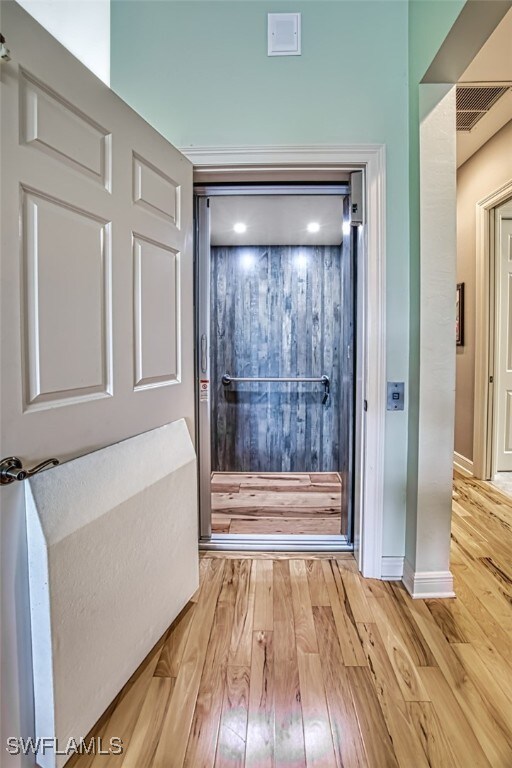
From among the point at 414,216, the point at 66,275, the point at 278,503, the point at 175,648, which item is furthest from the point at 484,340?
→ the point at 66,275

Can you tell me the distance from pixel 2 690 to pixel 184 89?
2.35m

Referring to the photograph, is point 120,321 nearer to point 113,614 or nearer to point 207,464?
point 113,614

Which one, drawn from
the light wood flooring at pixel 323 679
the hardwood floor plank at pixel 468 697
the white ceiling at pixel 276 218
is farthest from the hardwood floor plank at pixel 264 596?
the white ceiling at pixel 276 218

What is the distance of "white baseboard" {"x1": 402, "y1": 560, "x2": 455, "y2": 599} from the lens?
1746 mm

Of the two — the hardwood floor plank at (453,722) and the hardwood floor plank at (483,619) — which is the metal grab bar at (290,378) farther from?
the hardwood floor plank at (453,722)

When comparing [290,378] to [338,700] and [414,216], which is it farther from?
[338,700]

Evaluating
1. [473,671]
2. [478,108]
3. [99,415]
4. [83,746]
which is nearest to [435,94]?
[478,108]

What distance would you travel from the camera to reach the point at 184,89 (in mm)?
1804

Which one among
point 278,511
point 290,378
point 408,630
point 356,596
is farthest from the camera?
point 290,378

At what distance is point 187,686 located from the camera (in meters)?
1.28

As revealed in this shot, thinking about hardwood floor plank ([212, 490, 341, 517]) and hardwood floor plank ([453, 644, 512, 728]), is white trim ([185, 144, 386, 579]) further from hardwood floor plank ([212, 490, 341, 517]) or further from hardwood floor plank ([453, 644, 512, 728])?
hardwood floor plank ([212, 490, 341, 517])

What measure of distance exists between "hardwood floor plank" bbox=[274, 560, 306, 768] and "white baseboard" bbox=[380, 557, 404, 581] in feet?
1.60

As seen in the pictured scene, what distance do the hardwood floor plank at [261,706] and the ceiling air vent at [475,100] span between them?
3.32 meters

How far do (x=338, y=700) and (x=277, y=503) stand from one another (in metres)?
1.71
